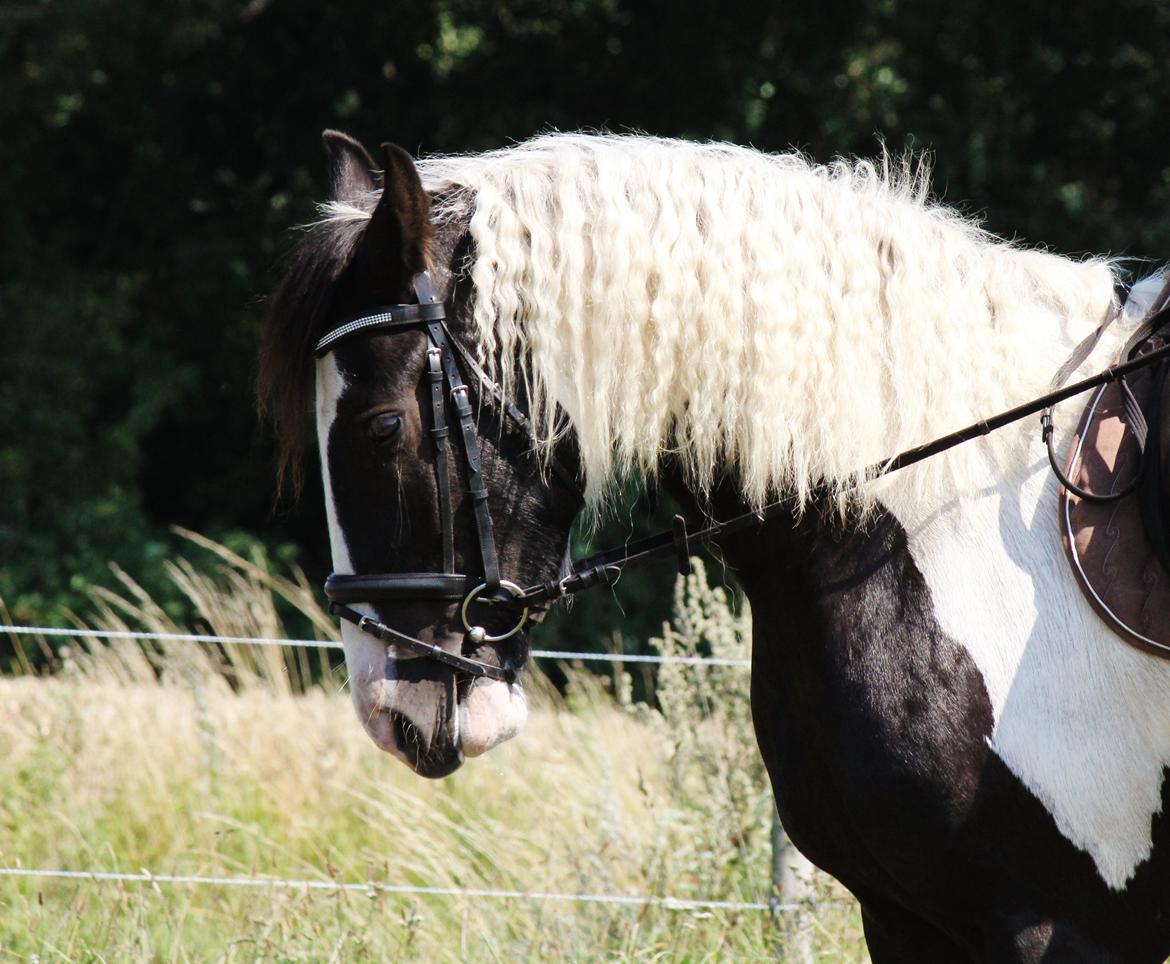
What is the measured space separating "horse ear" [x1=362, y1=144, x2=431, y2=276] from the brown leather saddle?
1.11 m

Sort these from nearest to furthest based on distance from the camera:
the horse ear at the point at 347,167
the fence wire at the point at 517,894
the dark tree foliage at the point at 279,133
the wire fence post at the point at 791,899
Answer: the horse ear at the point at 347,167 → the wire fence post at the point at 791,899 → the fence wire at the point at 517,894 → the dark tree foliage at the point at 279,133

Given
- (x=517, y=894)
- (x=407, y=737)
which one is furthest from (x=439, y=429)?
(x=517, y=894)

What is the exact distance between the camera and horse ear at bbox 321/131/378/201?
2406 millimetres

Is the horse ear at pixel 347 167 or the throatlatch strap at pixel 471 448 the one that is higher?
the horse ear at pixel 347 167

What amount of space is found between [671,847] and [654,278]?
2419mm

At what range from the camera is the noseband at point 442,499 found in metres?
2.06

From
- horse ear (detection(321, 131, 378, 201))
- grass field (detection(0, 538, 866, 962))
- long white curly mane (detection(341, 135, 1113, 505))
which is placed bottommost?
grass field (detection(0, 538, 866, 962))

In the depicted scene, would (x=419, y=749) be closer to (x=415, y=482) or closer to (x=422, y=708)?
(x=422, y=708)

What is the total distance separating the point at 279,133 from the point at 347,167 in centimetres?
913

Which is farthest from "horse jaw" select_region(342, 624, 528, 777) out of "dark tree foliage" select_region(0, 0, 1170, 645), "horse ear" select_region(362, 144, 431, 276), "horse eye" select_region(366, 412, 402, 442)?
"dark tree foliage" select_region(0, 0, 1170, 645)

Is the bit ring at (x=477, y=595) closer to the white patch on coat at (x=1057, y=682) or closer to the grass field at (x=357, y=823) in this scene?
the white patch on coat at (x=1057, y=682)

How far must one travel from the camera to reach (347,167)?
2441 millimetres

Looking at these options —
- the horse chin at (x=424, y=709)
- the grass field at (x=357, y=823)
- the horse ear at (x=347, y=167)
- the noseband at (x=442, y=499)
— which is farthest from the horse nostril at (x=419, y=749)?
the grass field at (x=357, y=823)

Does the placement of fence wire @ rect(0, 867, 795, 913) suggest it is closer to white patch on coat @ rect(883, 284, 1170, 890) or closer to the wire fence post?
the wire fence post
